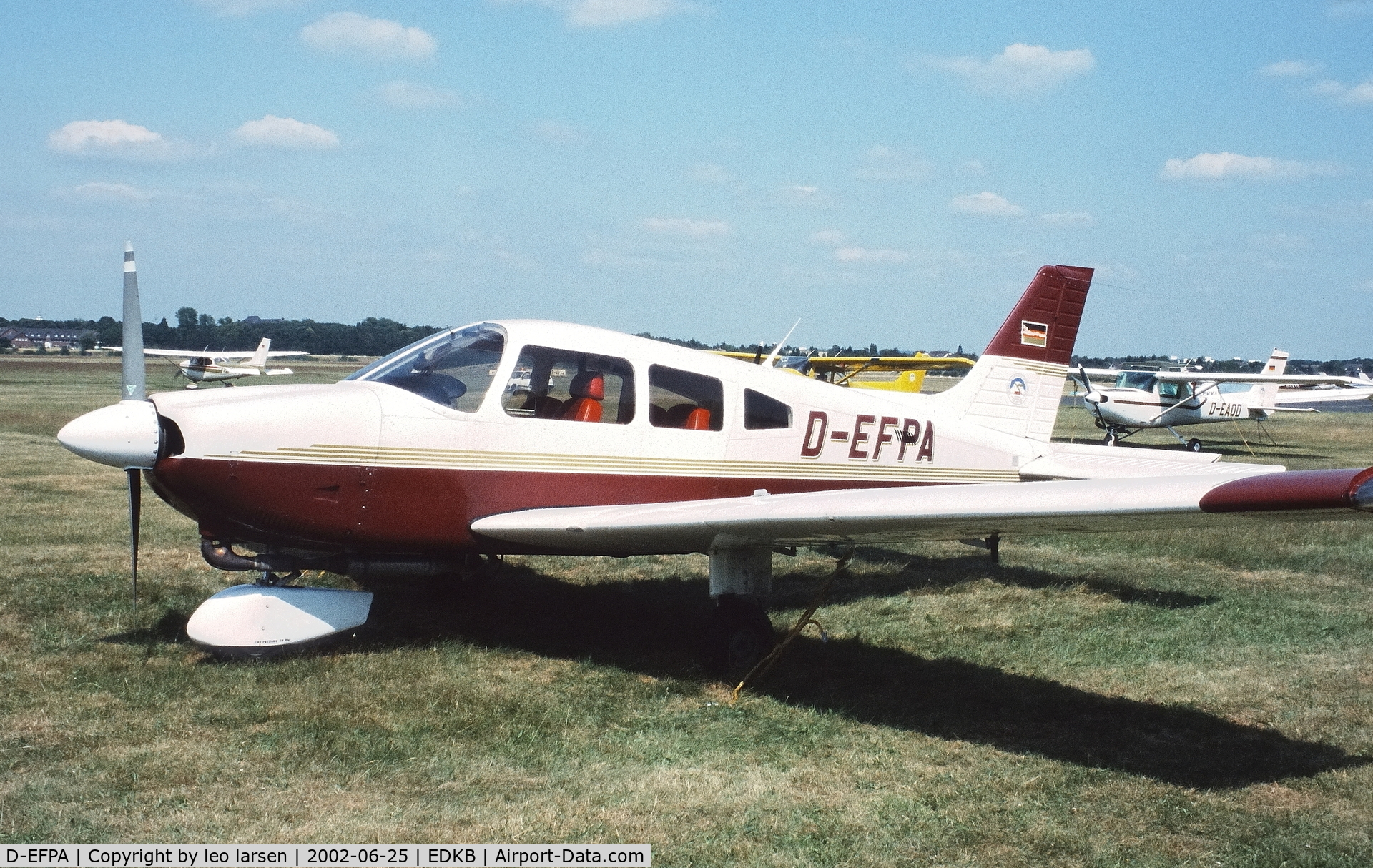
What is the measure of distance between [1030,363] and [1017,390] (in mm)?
313

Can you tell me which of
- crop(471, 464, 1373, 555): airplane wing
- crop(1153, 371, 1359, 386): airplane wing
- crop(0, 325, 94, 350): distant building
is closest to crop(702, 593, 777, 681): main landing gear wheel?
crop(471, 464, 1373, 555): airplane wing

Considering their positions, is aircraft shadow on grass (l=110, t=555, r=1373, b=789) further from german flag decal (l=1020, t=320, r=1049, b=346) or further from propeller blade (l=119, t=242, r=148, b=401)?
german flag decal (l=1020, t=320, r=1049, b=346)

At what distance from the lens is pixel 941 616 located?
316 inches

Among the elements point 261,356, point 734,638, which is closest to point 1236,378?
point 734,638

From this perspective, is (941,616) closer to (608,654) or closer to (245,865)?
(608,654)

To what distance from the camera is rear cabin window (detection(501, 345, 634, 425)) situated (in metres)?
6.59

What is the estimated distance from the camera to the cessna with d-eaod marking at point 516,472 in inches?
Answer: 217

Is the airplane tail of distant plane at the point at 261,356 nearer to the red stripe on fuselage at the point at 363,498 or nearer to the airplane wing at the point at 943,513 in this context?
the red stripe on fuselage at the point at 363,498

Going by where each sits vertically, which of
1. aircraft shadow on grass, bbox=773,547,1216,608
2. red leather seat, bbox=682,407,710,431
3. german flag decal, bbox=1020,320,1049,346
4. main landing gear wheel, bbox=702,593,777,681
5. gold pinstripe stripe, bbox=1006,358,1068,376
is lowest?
aircraft shadow on grass, bbox=773,547,1216,608

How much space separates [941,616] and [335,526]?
14.7 feet

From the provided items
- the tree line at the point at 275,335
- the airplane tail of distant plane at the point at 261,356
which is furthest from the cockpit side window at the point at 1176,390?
the tree line at the point at 275,335

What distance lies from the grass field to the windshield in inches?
63.9

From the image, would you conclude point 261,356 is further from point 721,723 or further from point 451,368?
point 721,723

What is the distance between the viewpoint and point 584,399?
6.74 meters
